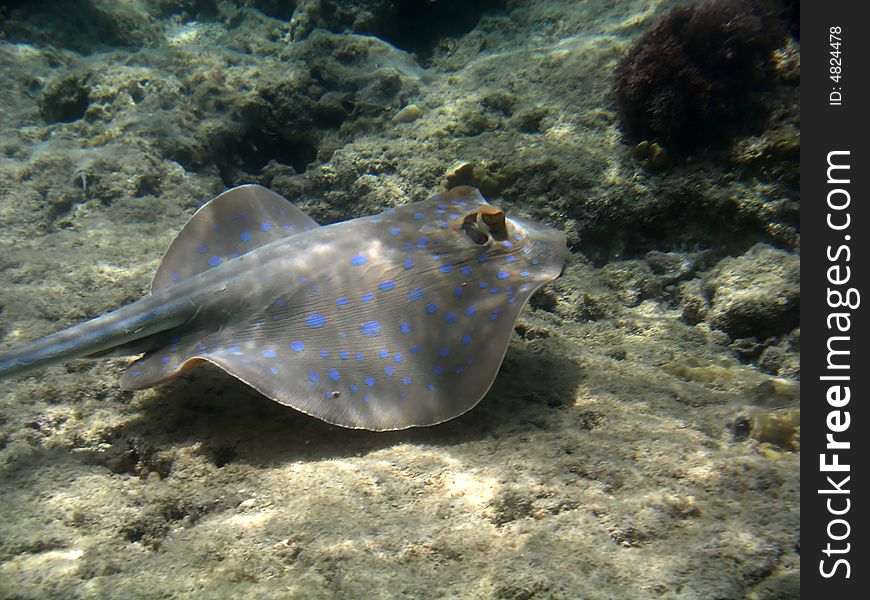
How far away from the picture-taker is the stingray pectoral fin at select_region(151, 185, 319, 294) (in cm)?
420

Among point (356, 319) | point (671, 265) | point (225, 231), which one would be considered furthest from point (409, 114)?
point (356, 319)

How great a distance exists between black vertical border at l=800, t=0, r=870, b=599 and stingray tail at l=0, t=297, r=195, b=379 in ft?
12.0

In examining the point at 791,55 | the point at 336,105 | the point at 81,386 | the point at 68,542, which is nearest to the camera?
the point at 68,542

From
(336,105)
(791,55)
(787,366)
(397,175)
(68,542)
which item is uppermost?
(336,105)

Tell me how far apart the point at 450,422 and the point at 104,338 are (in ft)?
7.41

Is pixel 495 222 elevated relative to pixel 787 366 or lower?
elevated

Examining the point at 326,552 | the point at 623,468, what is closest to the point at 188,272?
the point at 326,552

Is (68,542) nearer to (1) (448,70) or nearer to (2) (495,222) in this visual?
(2) (495,222)

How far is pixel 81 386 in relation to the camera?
3.48 metres

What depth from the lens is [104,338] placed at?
3160mm

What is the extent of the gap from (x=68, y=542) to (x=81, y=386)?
1.41 m

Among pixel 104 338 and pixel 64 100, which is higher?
pixel 64 100

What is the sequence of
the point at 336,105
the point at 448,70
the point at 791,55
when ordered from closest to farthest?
the point at 791,55 → the point at 336,105 → the point at 448,70

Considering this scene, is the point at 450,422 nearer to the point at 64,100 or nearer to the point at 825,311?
the point at 825,311
